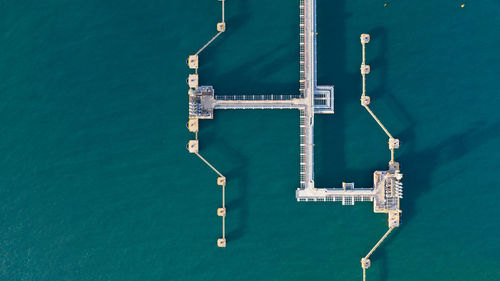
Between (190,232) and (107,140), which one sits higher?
(107,140)

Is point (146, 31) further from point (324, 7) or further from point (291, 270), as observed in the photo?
point (291, 270)

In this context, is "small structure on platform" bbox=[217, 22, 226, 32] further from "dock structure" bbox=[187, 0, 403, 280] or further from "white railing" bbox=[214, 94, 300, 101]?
"white railing" bbox=[214, 94, 300, 101]

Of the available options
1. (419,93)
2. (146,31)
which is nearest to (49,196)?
(146,31)

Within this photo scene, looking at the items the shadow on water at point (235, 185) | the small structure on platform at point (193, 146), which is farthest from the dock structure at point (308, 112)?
the shadow on water at point (235, 185)

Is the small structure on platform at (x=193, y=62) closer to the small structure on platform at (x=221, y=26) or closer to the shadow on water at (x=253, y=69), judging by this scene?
the shadow on water at (x=253, y=69)

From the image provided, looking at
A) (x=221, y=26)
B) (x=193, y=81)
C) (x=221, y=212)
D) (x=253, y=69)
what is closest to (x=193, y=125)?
(x=193, y=81)
